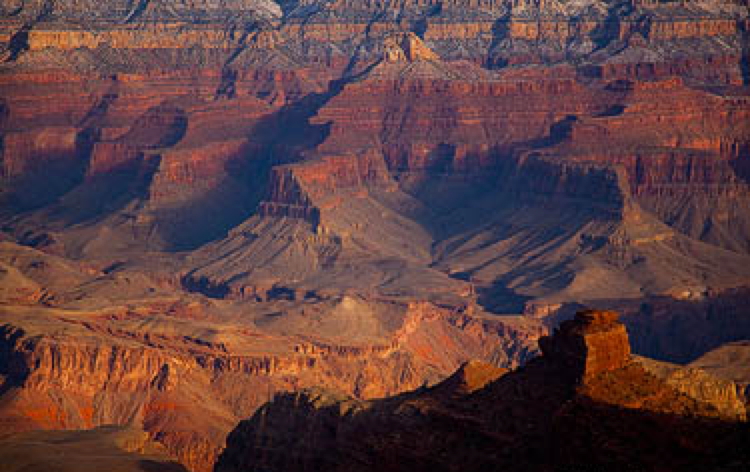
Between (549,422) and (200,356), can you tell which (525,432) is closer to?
(549,422)

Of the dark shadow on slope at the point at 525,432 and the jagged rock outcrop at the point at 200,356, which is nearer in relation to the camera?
the dark shadow on slope at the point at 525,432

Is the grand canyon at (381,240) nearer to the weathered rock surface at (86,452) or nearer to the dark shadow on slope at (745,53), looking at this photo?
the weathered rock surface at (86,452)

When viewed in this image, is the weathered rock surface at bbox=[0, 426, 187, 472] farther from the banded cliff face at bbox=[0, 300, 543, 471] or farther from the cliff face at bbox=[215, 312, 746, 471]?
the cliff face at bbox=[215, 312, 746, 471]

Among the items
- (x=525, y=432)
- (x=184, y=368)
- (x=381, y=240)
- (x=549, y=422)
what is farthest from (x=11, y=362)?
(x=381, y=240)

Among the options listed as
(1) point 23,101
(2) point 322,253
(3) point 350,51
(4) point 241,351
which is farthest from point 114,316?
(3) point 350,51

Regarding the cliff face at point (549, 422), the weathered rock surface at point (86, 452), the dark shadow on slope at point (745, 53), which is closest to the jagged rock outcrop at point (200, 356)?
the weathered rock surface at point (86, 452)

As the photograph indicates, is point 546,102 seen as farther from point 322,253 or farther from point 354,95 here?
point 322,253

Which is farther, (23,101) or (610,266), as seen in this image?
(23,101)
